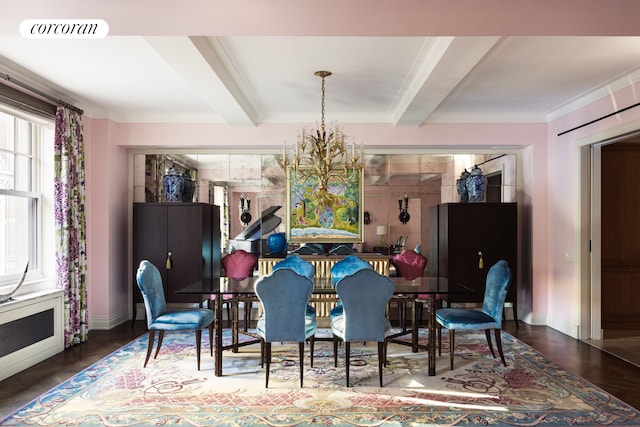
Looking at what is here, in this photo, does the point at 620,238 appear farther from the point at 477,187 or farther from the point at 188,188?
the point at 188,188

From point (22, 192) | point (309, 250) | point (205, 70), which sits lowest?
point (309, 250)

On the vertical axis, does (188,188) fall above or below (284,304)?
above

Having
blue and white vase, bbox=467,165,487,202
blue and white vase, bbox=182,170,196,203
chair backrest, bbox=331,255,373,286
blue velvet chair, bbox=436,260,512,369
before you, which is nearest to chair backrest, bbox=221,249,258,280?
blue and white vase, bbox=182,170,196,203

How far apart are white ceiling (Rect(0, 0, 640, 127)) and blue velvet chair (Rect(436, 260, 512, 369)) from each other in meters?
1.78

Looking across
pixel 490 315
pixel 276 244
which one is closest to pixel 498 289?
pixel 490 315

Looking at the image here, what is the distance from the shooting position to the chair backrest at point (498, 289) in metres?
4.28

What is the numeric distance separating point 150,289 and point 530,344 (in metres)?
3.99

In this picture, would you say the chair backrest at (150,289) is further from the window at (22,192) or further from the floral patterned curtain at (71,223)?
the window at (22,192)

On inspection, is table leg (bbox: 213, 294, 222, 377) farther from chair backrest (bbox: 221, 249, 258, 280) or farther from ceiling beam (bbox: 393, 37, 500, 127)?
ceiling beam (bbox: 393, 37, 500, 127)

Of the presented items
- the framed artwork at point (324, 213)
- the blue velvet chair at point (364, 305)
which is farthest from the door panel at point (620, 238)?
the blue velvet chair at point (364, 305)

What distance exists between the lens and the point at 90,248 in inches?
235

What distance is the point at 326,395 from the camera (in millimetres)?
3617

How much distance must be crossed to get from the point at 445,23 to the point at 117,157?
4.98 meters

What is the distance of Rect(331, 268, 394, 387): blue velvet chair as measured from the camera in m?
3.77
